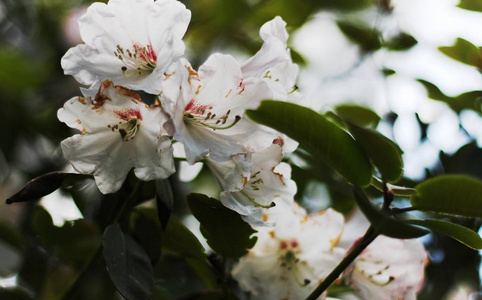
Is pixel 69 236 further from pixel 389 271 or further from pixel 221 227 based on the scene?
pixel 389 271

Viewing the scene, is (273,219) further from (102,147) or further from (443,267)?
(443,267)

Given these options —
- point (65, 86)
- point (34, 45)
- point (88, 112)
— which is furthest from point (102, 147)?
point (34, 45)

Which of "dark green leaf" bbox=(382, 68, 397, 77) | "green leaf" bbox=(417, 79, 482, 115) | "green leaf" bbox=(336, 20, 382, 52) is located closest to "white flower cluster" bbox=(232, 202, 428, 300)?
"green leaf" bbox=(417, 79, 482, 115)

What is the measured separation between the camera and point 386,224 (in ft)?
2.07

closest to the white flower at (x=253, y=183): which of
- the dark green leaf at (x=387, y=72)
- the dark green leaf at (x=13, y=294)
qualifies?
the dark green leaf at (x=13, y=294)

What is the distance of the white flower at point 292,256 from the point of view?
921 mm

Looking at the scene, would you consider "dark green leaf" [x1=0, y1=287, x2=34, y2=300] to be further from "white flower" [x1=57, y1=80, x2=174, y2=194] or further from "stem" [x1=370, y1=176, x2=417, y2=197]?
"stem" [x1=370, y1=176, x2=417, y2=197]

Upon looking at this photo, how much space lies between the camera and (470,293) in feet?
4.17

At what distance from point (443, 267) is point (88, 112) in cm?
93

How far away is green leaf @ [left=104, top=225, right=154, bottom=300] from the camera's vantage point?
706mm

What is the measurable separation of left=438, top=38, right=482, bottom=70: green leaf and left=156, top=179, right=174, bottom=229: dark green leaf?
2.54 feet

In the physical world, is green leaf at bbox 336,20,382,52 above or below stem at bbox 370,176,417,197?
below

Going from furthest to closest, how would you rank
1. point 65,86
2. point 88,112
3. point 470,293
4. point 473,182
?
point 65,86, point 470,293, point 88,112, point 473,182

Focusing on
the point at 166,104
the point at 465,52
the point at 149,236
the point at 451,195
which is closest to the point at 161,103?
the point at 166,104
